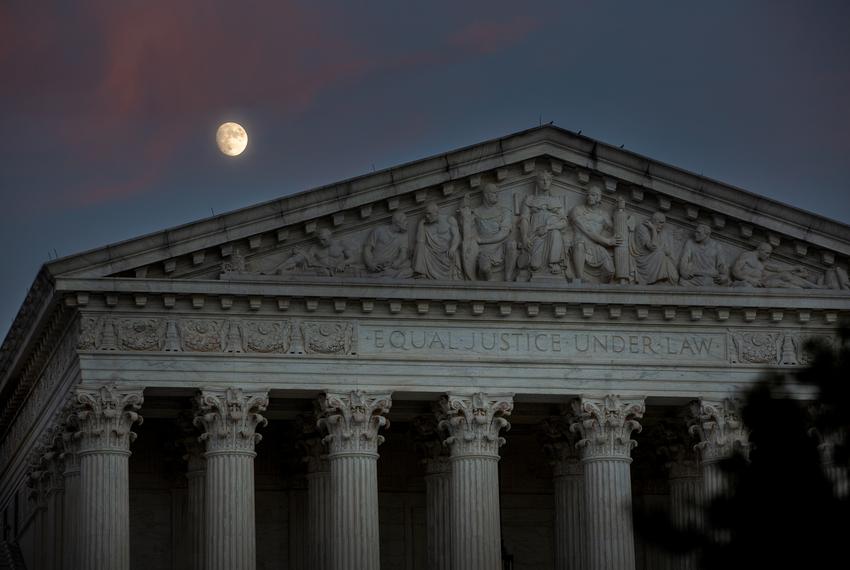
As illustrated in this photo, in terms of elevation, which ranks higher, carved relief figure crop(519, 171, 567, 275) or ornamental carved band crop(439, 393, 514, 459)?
carved relief figure crop(519, 171, 567, 275)

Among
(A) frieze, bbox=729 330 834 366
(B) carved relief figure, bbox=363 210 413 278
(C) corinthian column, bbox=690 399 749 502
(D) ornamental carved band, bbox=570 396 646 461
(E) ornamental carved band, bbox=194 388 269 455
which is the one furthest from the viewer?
(A) frieze, bbox=729 330 834 366

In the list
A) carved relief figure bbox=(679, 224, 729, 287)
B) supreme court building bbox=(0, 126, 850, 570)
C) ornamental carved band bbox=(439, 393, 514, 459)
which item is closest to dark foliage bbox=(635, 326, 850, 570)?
supreme court building bbox=(0, 126, 850, 570)

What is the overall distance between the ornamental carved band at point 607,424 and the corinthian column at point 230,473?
338 inches

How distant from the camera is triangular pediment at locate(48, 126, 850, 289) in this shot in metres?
57.0

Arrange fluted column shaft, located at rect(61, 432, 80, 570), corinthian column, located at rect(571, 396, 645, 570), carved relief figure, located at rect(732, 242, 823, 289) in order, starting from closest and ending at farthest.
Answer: fluted column shaft, located at rect(61, 432, 80, 570) < corinthian column, located at rect(571, 396, 645, 570) < carved relief figure, located at rect(732, 242, 823, 289)

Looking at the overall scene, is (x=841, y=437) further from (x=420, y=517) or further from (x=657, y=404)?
(x=420, y=517)

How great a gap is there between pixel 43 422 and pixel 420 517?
1119 centimetres

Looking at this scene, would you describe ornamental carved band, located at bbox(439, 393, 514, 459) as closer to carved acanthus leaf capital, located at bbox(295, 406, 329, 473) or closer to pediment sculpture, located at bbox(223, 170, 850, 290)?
pediment sculpture, located at bbox(223, 170, 850, 290)

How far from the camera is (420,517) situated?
64250mm

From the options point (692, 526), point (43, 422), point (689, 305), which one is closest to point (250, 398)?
point (43, 422)

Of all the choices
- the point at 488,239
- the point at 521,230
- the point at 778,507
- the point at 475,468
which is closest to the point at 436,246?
the point at 488,239

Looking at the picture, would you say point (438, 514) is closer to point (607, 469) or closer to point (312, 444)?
point (312, 444)

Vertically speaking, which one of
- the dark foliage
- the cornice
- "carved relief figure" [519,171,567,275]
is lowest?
the dark foliage

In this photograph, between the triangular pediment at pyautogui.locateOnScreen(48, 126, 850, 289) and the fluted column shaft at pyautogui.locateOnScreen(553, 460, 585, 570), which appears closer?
the triangular pediment at pyautogui.locateOnScreen(48, 126, 850, 289)
